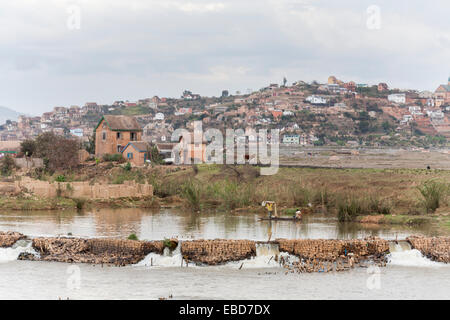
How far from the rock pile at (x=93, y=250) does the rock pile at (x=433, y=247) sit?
6996 millimetres

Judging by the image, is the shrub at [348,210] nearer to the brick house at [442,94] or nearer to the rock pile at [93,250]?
the rock pile at [93,250]

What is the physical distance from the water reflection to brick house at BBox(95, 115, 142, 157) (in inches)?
897

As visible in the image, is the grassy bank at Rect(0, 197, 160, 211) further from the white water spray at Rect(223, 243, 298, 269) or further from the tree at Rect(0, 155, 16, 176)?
the tree at Rect(0, 155, 16, 176)

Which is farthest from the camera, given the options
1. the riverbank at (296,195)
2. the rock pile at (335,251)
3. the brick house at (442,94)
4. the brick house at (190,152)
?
the brick house at (442,94)

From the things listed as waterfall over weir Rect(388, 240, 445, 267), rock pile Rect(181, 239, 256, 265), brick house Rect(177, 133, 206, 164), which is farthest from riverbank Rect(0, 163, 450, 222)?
brick house Rect(177, 133, 206, 164)

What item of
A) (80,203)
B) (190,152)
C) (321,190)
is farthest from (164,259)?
(190,152)

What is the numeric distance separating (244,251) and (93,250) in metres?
4.17

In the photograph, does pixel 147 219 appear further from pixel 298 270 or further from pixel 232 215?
pixel 298 270

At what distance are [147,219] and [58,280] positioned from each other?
32.2 feet

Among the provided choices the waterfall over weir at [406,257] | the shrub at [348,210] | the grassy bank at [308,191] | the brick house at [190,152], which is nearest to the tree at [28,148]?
the brick house at [190,152]

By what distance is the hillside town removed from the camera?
108 metres

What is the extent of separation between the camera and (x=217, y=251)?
56.6 ft

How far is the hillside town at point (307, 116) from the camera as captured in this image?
107562 millimetres
